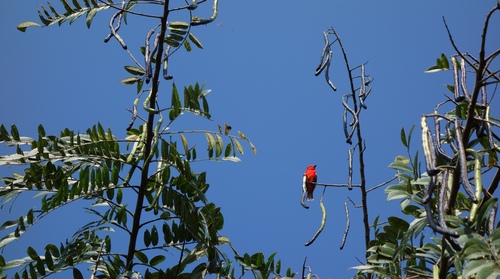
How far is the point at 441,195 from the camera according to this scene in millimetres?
1144

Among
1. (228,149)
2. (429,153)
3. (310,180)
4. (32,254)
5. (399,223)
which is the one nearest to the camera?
(429,153)

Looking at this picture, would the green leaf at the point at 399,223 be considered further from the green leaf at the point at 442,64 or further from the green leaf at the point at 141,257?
the green leaf at the point at 141,257

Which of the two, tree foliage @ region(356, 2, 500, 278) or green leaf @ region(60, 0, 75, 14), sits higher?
green leaf @ region(60, 0, 75, 14)

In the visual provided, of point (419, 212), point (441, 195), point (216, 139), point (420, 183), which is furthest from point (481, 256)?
point (216, 139)

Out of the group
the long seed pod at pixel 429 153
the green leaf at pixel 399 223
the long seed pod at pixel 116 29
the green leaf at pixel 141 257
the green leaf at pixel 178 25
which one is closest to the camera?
the long seed pod at pixel 429 153

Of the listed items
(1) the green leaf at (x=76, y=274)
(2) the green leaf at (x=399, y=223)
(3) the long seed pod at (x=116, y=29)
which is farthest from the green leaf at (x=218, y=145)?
(2) the green leaf at (x=399, y=223)

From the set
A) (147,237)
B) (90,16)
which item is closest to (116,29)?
(90,16)

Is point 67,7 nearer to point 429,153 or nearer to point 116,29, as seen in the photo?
point 116,29

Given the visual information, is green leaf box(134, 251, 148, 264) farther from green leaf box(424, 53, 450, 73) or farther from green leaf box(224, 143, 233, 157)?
green leaf box(424, 53, 450, 73)

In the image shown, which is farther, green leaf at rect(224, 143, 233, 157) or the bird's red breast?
the bird's red breast

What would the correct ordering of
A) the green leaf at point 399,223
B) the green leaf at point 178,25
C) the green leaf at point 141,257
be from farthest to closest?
the green leaf at point 178,25, the green leaf at point 141,257, the green leaf at point 399,223

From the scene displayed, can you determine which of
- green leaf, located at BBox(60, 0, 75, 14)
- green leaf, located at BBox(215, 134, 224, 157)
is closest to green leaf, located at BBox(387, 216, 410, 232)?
green leaf, located at BBox(215, 134, 224, 157)

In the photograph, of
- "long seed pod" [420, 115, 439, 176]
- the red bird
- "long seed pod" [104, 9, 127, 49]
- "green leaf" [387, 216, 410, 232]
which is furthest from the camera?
the red bird

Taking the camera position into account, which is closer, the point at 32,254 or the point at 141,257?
the point at 32,254
